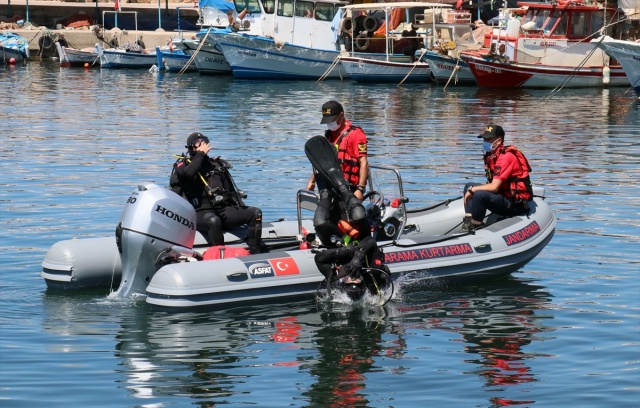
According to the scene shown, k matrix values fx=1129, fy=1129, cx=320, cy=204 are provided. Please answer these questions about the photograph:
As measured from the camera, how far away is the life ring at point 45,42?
161 feet

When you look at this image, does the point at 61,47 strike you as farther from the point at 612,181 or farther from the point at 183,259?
the point at 183,259

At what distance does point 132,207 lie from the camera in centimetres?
1000

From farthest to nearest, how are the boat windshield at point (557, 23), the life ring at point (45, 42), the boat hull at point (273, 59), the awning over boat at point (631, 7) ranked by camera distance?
the life ring at point (45, 42), the boat hull at point (273, 59), the awning over boat at point (631, 7), the boat windshield at point (557, 23)

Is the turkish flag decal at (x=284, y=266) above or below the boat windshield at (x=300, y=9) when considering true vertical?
below

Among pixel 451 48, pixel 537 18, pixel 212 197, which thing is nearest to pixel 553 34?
pixel 537 18

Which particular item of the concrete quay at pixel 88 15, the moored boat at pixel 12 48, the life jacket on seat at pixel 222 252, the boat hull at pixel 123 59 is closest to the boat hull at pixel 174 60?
the boat hull at pixel 123 59

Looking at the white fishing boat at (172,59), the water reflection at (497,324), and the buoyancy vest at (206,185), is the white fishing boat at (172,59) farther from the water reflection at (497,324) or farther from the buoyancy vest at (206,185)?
the water reflection at (497,324)

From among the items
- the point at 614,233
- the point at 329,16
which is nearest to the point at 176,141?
the point at 614,233

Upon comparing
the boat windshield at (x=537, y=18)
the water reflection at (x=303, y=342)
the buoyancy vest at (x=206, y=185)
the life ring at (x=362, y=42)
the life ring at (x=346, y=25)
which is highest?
the boat windshield at (x=537, y=18)

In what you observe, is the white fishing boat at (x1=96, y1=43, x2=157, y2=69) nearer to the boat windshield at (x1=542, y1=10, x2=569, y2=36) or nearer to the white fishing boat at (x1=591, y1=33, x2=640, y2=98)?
the boat windshield at (x1=542, y1=10, x2=569, y2=36)

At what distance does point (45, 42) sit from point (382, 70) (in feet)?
57.7

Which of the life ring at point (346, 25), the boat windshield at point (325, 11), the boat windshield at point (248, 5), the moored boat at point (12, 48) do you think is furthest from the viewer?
the moored boat at point (12, 48)

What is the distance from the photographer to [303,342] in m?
9.45

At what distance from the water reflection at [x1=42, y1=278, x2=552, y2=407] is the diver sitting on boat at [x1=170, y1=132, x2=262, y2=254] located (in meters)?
1.00
